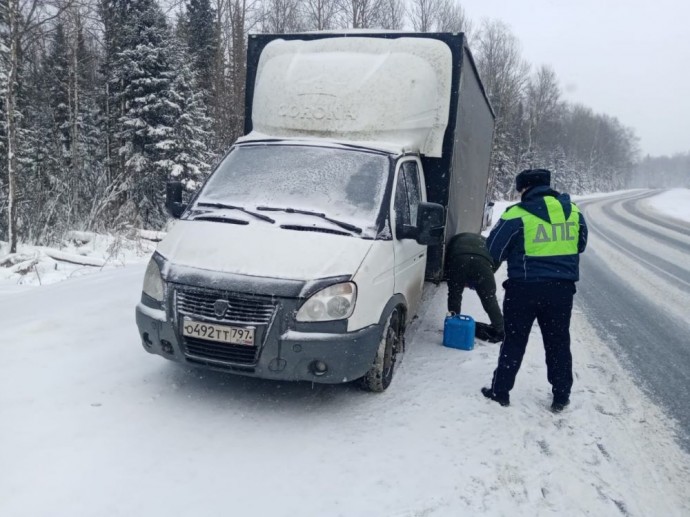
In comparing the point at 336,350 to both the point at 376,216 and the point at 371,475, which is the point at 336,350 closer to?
the point at 371,475

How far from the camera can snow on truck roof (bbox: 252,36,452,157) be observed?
500cm

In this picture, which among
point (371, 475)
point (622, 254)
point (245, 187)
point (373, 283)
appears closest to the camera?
point (371, 475)

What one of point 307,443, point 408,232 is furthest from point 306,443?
point 408,232

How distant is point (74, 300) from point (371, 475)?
183 inches

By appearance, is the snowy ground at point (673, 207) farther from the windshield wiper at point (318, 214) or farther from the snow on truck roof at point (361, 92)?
the windshield wiper at point (318, 214)

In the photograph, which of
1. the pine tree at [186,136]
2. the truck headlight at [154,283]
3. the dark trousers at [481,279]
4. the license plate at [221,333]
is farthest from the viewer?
the pine tree at [186,136]

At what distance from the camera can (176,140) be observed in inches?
851

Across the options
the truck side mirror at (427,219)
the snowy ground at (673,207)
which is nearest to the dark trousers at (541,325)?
the truck side mirror at (427,219)

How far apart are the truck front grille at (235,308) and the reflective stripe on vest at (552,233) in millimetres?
2118

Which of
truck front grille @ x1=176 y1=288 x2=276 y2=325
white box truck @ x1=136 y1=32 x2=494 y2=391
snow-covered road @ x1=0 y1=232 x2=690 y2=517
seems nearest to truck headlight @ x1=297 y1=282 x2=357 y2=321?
white box truck @ x1=136 y1=32 x2=494 y2=391

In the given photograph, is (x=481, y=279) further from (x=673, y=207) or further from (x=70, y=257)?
(x=673, y=207)

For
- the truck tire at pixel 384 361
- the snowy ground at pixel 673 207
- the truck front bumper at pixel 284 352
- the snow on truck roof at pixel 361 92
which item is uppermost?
the snow on truck roof at pixel 361 92

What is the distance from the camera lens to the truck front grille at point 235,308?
337 cm

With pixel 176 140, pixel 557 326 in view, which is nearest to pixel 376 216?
pixel 557 326
